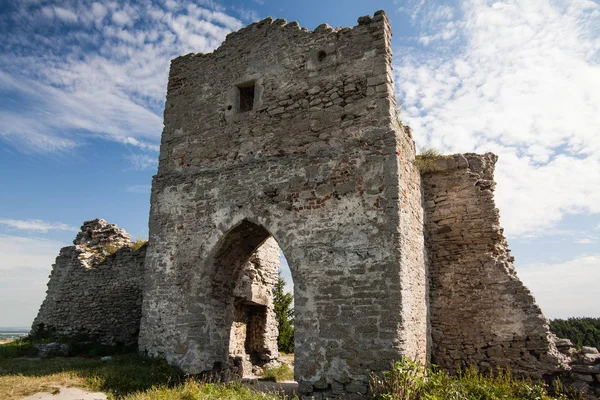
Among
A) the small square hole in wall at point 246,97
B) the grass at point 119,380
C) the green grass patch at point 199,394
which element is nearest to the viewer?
the green grass patch at point 199,394

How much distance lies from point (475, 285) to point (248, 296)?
508 cm

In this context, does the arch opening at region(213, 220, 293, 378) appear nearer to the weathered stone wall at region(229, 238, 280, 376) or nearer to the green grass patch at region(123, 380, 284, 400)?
the weathered stone wall at region(229, 238, 280, 376)

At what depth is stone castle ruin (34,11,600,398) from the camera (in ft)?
22.1

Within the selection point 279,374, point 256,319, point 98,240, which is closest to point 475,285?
point 279,374

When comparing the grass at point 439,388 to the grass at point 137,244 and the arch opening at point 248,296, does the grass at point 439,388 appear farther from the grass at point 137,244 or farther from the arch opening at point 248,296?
the grass at point 137,244

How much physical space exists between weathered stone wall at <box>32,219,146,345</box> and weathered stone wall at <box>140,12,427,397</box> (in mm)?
2444

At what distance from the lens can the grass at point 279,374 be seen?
1040 centimetres

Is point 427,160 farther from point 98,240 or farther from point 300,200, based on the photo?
point 98,240

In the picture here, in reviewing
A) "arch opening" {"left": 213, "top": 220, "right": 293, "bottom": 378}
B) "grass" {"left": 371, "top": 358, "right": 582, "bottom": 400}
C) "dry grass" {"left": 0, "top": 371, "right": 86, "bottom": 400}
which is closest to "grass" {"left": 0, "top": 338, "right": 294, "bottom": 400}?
"dry grass" {"left": 0, "top": 371, "right": 86, "bottom": 400}

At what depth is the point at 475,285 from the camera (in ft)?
26.0

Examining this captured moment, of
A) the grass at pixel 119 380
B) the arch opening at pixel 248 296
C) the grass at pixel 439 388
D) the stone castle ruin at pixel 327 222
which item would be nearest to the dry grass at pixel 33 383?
the grass at pixel 119 380

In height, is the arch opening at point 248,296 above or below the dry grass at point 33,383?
above

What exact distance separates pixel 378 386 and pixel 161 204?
5.68 metres

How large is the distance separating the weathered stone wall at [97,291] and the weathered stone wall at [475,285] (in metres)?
7.14
